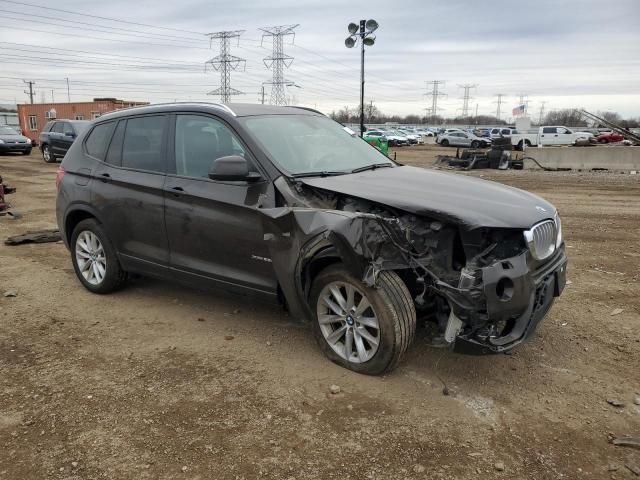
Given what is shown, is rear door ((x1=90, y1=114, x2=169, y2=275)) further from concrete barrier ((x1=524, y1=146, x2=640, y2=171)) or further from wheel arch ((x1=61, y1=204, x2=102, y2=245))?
concrete barrier ((x1=524, y1=146, x2=640, y2=171))

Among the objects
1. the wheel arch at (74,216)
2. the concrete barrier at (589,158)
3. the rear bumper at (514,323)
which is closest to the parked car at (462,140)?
the concrete barrier at (589,158)

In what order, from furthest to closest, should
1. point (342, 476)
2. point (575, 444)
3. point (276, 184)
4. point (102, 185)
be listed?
point (102, 185), point (276, 184), point (575, 444), point (342, 476)

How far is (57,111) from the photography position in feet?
126

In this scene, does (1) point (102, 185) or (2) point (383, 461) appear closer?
(2) point (383, 461)

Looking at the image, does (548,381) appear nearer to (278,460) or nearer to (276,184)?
(278,460)

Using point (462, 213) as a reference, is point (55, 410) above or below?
below

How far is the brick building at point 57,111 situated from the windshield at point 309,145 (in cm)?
3086

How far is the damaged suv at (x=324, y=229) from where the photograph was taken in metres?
3.28

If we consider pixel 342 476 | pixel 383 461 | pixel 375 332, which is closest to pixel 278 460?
pixel 342 476

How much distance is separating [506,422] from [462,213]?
126cm

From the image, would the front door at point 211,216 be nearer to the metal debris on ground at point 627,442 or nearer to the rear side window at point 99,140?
the rear side window at point 99,140

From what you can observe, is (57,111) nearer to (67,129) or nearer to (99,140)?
(67,129)

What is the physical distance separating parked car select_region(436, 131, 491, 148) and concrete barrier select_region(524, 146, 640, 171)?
20625mm

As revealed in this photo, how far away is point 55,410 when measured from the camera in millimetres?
3312
